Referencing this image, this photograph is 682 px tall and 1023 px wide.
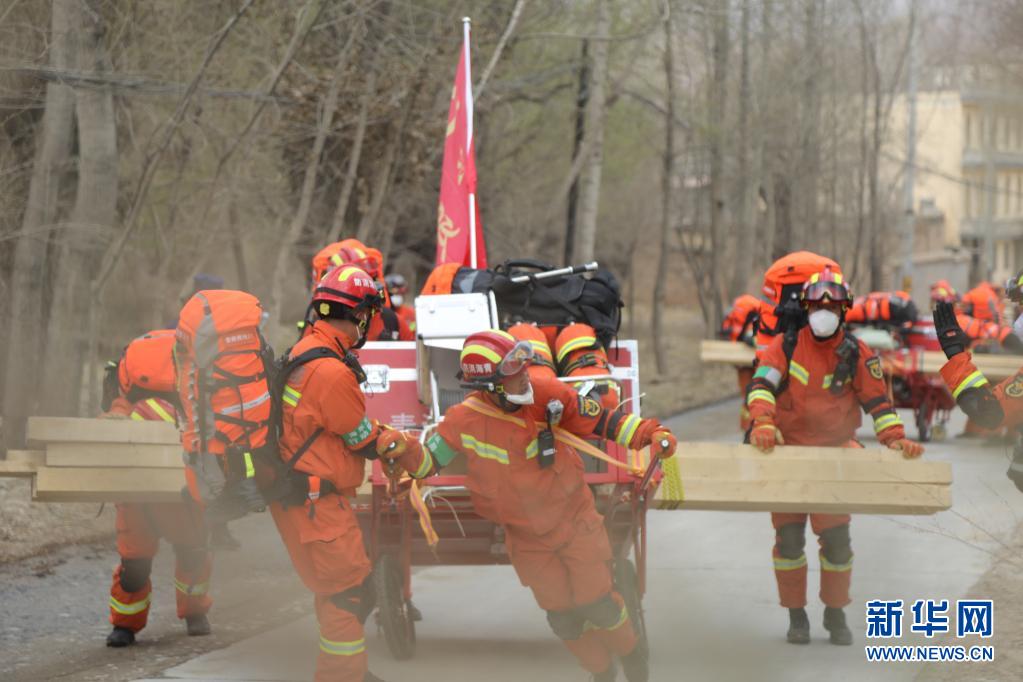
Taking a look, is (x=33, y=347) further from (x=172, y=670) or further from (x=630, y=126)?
(x=630, y=126)

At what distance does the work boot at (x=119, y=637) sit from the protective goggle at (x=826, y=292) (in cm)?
418

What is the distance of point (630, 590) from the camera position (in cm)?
796

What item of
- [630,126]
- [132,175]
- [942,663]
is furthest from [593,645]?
[630,126]

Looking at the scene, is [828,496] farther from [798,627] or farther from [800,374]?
[798,627]

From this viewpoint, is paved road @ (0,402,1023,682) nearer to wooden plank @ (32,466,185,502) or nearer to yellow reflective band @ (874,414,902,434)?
yellow reflective band @ (874,414,902,434)

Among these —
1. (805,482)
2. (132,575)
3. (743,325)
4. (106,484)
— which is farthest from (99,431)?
(743,325)

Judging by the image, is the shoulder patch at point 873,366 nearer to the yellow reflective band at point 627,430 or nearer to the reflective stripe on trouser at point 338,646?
the yellow reflective band at point 627,430

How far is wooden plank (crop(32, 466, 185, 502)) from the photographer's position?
7.61m

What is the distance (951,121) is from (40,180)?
2375 inches

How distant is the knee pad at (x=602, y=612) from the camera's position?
7113 millimetres

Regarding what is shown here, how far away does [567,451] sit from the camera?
729 centimetres

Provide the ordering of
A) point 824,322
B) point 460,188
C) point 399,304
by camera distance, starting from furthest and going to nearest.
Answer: point 460,188 → point 399,304 → point 824,322

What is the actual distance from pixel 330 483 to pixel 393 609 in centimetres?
163

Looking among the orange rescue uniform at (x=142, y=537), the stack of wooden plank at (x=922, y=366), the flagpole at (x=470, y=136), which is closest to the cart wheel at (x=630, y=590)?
the orange rescue uniform at (x=142, y=537)
